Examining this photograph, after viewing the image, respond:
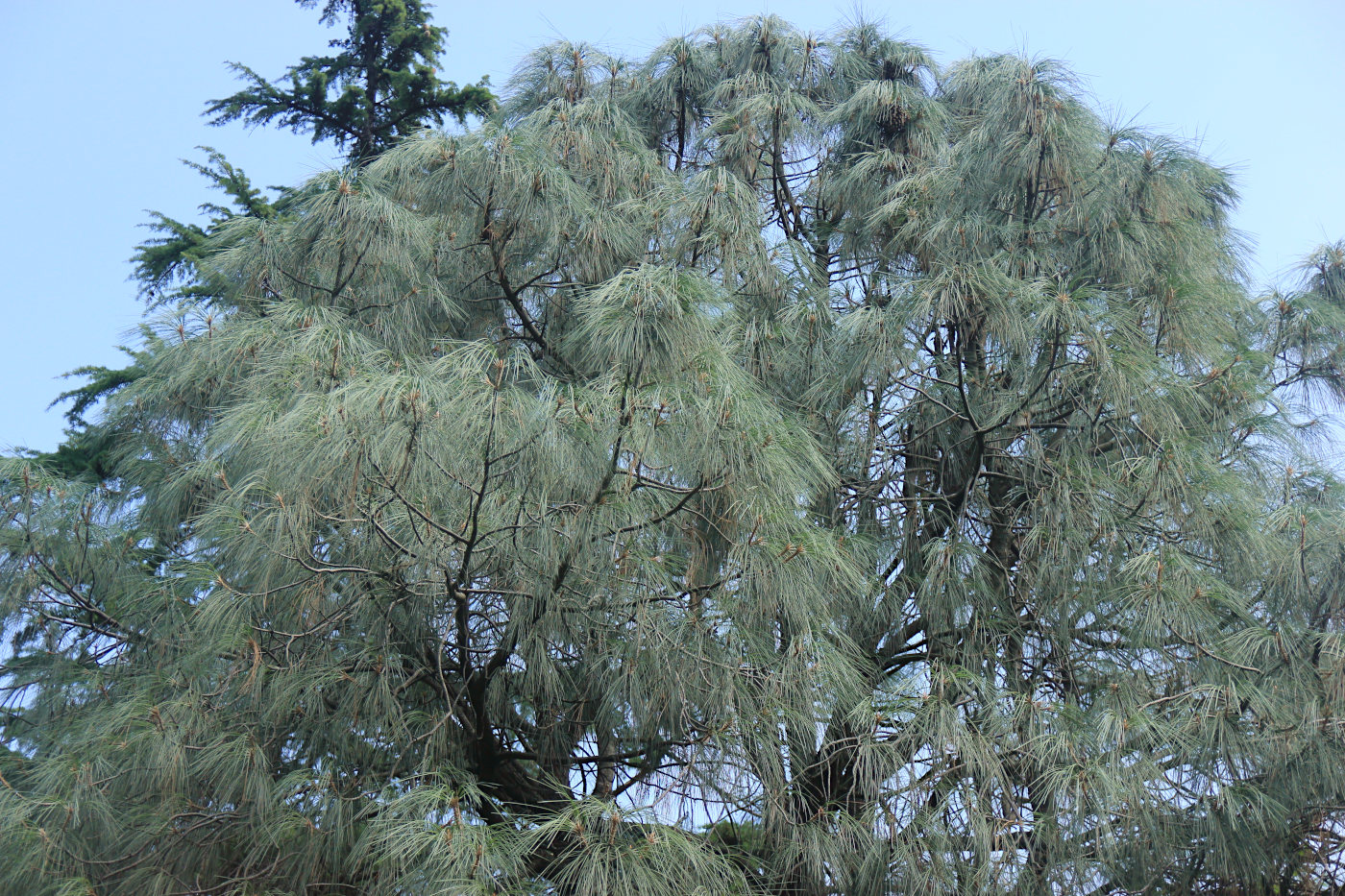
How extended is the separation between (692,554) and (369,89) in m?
3.93

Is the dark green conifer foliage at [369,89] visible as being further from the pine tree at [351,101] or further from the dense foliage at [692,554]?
the dense foliage at [692,554]

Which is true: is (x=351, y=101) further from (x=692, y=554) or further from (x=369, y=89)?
(x=692, y=554)

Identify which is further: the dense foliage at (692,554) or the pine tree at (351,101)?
the pine tree at (351,101)

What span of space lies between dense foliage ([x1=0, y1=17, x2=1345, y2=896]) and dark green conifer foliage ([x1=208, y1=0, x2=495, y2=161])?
2376 millimetres

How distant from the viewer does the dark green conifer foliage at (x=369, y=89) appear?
5715 mm

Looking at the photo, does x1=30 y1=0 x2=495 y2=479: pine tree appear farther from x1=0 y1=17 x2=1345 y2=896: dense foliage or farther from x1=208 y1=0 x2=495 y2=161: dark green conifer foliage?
x1=0 y1=17 x2=1345 y2=896: dense foliage

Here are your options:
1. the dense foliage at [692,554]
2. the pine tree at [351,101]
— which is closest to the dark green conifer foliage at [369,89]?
the pine tree at [351,101]

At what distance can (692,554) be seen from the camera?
2723mm

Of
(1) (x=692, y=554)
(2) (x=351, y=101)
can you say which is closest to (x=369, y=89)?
(2) (x=351, y=101)

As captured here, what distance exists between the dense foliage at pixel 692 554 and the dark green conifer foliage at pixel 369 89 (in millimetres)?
2376

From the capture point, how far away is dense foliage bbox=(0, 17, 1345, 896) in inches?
92.5

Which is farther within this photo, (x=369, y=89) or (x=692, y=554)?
(x=369, y=89)

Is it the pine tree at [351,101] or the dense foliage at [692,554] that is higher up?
the pine tree at [351,101]

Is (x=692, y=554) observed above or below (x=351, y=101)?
below
